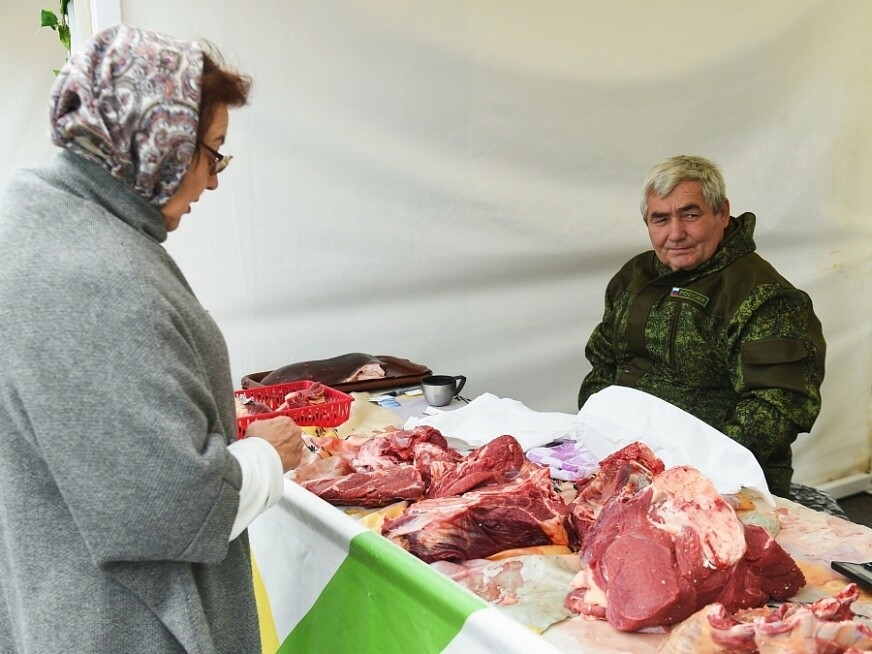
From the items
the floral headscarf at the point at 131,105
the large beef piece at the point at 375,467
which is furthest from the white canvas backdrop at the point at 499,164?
the floral headscarf at the point at 131,105

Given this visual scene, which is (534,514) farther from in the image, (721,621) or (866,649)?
(866,649)

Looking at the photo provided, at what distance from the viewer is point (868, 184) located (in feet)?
16.1

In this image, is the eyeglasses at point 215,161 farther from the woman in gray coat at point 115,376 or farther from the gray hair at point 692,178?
the gray hair at point 692,178

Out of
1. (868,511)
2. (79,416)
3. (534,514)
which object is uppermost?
(79,416)

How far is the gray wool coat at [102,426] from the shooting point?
131cm

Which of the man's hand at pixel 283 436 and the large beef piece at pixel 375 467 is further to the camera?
the large beef piece at pixel 375 467

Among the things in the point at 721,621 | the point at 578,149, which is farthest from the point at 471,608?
the point at 578,149

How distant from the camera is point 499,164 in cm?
423

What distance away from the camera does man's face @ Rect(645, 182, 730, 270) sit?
10.8 ft

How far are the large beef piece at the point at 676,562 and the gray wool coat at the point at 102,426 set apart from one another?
0.77 m

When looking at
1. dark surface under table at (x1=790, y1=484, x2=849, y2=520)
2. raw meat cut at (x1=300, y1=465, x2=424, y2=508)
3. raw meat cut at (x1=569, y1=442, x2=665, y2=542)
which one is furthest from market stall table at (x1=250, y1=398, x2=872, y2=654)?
dark surface under table at (x1=790, y1=484, x2=849, y2=520)

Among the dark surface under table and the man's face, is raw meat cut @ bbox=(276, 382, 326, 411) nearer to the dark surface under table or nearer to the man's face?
the man's face

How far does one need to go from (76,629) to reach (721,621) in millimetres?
1111

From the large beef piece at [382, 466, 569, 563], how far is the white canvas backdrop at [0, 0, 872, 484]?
213 cm
